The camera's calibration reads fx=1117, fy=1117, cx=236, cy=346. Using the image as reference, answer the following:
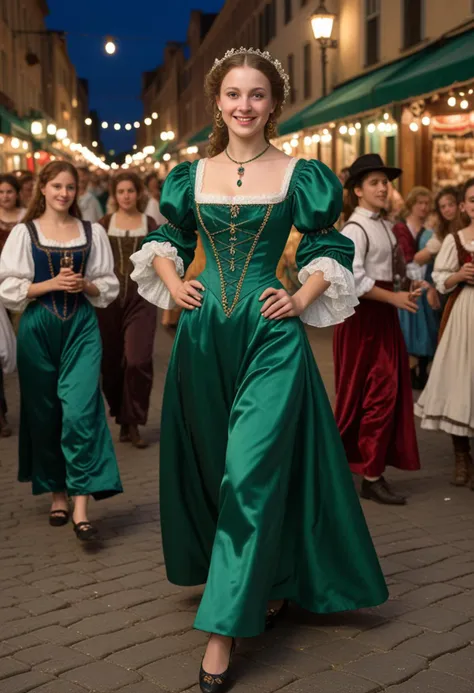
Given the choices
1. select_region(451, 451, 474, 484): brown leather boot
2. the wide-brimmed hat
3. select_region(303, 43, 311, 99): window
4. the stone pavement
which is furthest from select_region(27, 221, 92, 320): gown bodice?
select_region(303, 43, 311, 99): window

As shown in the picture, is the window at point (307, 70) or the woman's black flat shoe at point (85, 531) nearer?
the woman's black flat shoe at point (85, 531)

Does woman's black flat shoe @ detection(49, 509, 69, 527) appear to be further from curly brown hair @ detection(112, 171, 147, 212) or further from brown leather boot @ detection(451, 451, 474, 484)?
curly brown hair @ detection(112, 171, 147, 212)

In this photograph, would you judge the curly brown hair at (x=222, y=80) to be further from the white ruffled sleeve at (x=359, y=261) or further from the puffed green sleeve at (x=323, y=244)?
the white ruffled sleeve at (x=359, y=261)

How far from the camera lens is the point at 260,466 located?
3.92 meters

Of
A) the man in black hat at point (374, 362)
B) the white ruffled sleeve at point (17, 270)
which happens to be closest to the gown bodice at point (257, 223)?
the white ruffled sleeve at point (17, 270)

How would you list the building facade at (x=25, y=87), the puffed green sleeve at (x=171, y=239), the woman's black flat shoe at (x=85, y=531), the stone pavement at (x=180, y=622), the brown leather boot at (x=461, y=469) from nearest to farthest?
the stone pavement at (x=180, y=622) → the puffed green sleeve at (x=171, y=239) → the woman's black flat shoe at (x=85, y=531) → the brown leather boot at (x=461, y=469) → the building facade at (x=25, y=87)

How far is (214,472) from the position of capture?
4.25m

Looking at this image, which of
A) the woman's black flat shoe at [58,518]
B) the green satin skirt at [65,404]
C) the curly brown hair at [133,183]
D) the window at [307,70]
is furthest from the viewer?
Result: the window at [307,70]

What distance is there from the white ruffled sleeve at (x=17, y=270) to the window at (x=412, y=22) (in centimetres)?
1473

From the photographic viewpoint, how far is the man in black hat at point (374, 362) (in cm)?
652

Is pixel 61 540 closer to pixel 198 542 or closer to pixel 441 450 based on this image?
pixel 198 542

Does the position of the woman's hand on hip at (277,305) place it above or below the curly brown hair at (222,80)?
below

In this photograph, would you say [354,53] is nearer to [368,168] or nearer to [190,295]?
[368,168]

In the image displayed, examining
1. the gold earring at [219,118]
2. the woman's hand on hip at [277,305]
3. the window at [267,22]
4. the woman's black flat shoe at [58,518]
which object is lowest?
the woman's black flat shoe at [58,518]
